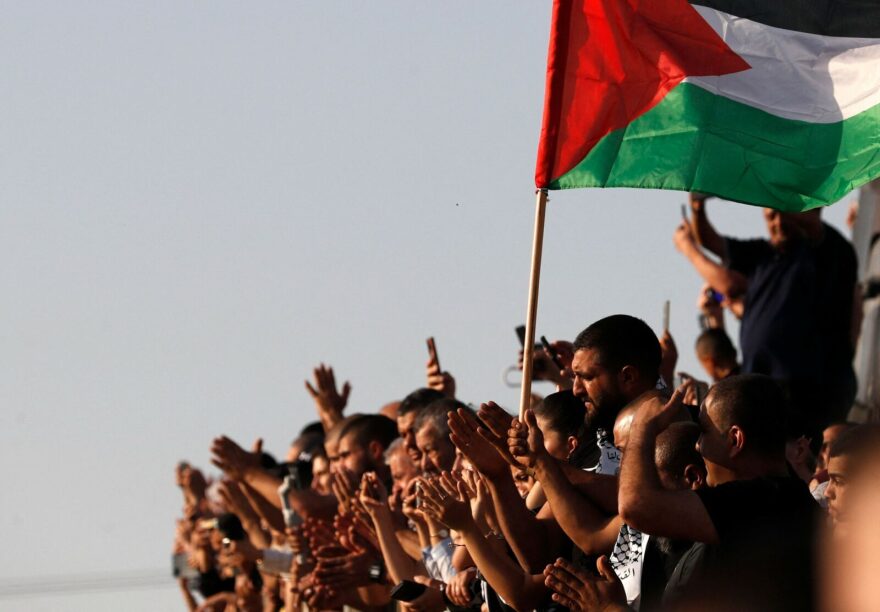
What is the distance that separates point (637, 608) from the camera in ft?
22.8

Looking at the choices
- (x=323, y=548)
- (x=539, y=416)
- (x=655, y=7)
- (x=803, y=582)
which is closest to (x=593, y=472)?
(x=539, y=416)

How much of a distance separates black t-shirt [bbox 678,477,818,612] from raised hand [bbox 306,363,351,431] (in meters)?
6.70

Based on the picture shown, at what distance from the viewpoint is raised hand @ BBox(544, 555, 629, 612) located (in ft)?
21.6

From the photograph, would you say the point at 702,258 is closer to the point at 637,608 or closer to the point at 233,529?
the point at 233,529

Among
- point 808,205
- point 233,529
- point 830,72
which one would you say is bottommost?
point 233,529

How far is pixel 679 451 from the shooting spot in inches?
278

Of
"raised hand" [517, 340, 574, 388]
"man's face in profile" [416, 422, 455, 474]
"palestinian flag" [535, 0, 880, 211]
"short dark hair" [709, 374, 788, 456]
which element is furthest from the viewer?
"man's face in profile" [416, 422, 455, 474]

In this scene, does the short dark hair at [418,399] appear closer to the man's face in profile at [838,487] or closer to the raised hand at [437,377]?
the raised hand at [437,377]

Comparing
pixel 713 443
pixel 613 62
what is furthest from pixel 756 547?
pixel 613 62

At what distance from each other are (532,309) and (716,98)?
4.43 feet

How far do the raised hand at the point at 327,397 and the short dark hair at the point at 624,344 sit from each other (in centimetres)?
526

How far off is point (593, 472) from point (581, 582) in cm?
118

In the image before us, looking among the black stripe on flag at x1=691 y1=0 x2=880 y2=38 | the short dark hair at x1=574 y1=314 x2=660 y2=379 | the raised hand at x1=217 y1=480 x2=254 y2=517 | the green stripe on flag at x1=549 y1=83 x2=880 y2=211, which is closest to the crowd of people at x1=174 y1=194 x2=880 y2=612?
the short dark hair at x1=574 y1=314 x2=660 y2=379

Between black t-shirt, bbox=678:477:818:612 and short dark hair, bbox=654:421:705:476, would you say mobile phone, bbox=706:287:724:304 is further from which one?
black t-shirt, bbox=678:477:818:612
